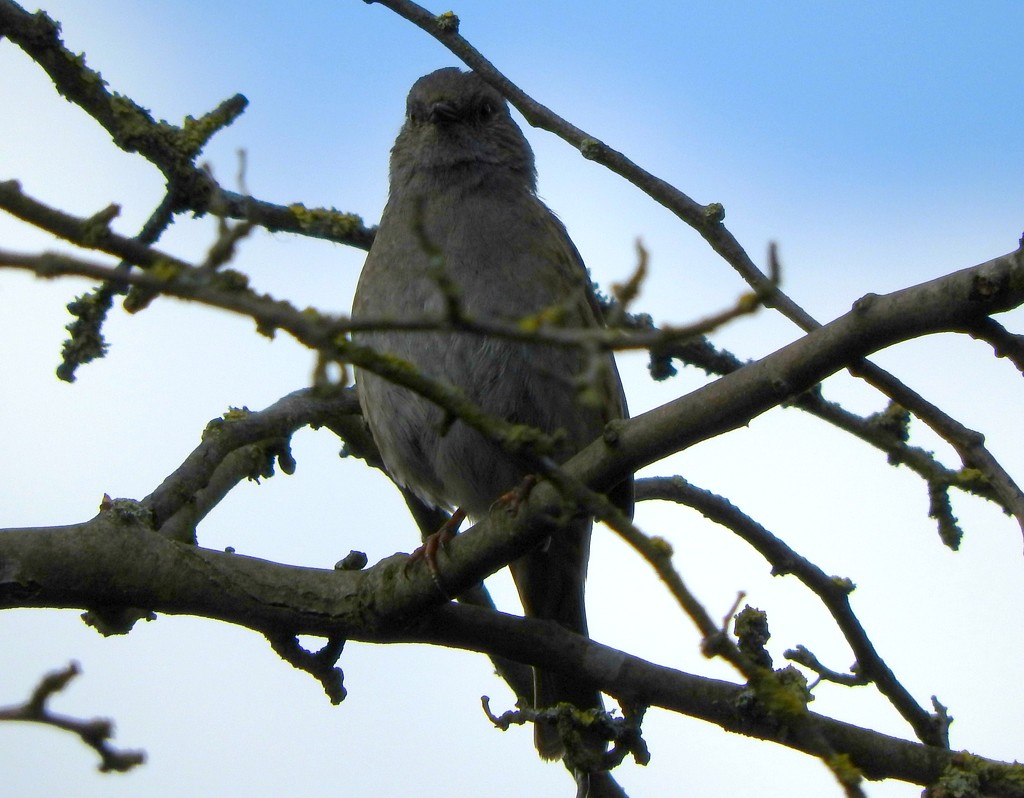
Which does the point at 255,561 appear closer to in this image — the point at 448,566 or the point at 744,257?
the point at 448,566

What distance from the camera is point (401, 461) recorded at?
5648 millimetres

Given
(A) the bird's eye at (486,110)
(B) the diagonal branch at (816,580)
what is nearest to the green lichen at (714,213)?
(B) the diagonal branch at (816,580)

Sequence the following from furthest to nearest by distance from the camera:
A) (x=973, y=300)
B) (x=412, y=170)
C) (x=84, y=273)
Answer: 1. (x=412, y=170)
2. (x=973, y=300)
3. (x=84, y=273)

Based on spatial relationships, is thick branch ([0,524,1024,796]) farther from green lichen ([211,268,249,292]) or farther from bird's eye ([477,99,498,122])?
bird's eye ([477,99,498,122])

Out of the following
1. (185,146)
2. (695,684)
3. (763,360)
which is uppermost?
(185,146)

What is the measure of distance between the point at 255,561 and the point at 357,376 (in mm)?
1816

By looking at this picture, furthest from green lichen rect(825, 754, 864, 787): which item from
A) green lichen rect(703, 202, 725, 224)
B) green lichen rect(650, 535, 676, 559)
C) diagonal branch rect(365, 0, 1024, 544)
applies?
green lichen rect(703, 202, 725, 224)

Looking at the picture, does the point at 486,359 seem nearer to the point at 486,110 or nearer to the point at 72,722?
the point at 486,110

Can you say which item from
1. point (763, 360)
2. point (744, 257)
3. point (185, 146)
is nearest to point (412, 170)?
point (185, 146)

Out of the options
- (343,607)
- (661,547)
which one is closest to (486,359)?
(343,607)

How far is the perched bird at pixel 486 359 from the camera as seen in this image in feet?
17.2

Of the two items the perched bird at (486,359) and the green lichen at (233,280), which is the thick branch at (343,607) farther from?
the green lichen at (233,280)

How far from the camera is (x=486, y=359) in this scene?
5.24 metres

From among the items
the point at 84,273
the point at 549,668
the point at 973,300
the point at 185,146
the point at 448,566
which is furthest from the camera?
the point at 185,146
